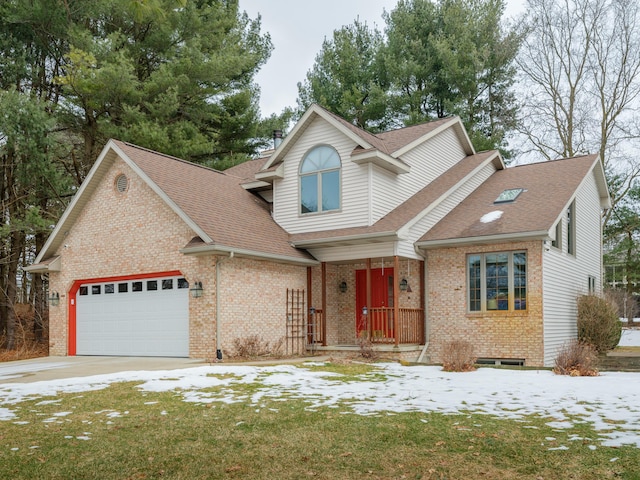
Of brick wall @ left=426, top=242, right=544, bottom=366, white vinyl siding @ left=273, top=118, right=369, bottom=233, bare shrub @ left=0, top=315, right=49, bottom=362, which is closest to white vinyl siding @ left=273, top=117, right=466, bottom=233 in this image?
white vinyl siding @ left=273, top=118, right=369, bottom=233

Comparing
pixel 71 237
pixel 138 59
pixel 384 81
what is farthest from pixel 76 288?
pixel 384 81

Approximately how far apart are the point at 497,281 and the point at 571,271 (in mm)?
3391

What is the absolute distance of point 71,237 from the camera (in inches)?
709

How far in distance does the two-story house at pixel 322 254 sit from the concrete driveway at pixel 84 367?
922 mm

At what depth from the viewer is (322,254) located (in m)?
17.2

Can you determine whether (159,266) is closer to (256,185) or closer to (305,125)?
(256,185)

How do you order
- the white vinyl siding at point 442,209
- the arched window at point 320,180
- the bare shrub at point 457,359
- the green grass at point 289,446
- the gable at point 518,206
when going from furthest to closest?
the arched window at point 320,180 → the white vinyl siding at point 442,209 → the gable at point 518,206 → the bare shrub at point 457,359 → the green grass at point 289,446

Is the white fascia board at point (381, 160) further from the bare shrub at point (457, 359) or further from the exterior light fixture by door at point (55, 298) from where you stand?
the exterior light fixture by door at point (55, 298)

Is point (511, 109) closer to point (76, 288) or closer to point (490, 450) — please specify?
point (76, 288)

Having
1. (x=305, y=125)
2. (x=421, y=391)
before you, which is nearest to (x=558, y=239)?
(x=305, y=125)

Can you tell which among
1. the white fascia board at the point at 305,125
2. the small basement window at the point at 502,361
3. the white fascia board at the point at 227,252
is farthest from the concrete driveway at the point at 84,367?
the small basement window at the point at 502,361

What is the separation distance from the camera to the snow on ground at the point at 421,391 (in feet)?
24.1

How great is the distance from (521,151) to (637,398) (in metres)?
25.6

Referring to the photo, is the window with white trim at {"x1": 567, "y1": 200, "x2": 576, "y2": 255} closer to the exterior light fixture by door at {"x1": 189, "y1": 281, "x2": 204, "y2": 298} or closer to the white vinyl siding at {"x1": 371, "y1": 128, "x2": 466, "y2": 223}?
the white vinyl siding at {"x1": 371, "y1": 128, "x2": 466, "y2": 223}
